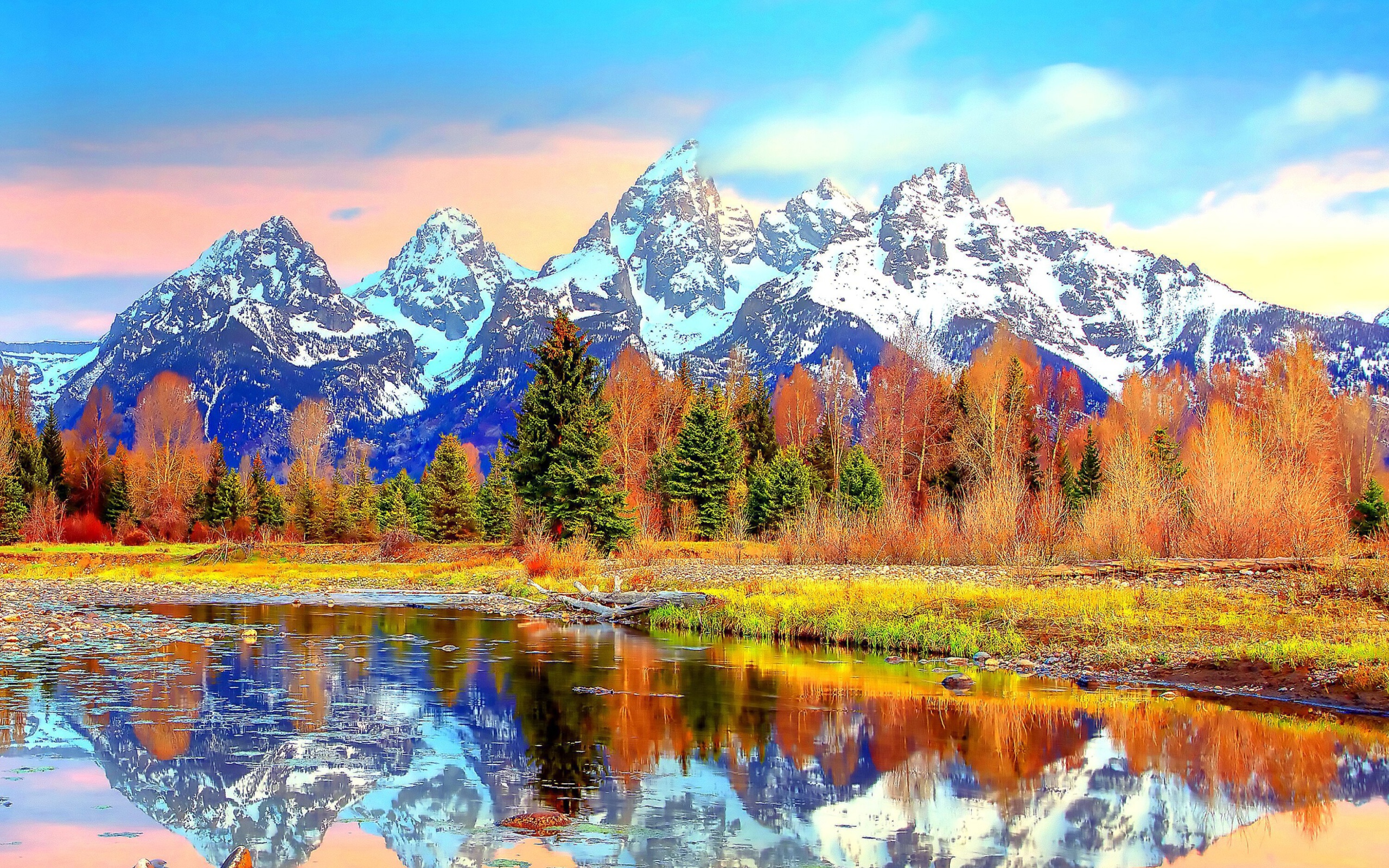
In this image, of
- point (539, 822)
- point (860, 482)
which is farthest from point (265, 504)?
point (539, 822)

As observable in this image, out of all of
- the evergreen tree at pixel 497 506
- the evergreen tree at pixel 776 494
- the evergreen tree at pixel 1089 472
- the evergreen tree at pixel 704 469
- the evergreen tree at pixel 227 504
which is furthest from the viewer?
the evergreen tree at pixel 227 504

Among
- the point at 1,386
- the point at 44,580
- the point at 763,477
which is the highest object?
the point at 1,386

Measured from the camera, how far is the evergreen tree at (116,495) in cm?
7919

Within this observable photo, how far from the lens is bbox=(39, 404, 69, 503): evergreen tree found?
79250mm

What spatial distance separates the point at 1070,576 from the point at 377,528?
171 ft

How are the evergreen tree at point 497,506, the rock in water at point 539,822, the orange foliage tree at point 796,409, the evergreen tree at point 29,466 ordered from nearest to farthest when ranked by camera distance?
1. the rock in water at point 539,822
2. the evergreen tree at point 497,506
3. the evergreen tree at point 29,466
4. the orange foliage tree at point 796,409

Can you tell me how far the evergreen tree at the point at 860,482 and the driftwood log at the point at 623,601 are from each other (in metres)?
22.0

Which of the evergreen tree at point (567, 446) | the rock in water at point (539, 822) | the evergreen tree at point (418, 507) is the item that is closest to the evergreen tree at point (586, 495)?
the evergreen tree at point (567, 446)

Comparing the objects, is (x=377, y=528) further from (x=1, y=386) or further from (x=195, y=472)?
(x=1, y=386)

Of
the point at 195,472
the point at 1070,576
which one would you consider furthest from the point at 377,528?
the point at 1070,576

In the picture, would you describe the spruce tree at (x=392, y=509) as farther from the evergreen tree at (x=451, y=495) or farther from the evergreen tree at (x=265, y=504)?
the evergreen tree at (x=265, y=504)

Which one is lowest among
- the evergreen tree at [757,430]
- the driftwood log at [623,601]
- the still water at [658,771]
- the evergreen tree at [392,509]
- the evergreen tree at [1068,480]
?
the driftwood log at [623,601]

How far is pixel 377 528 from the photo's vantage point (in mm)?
70938

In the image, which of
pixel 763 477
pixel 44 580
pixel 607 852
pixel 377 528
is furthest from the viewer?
pixel 377 528
